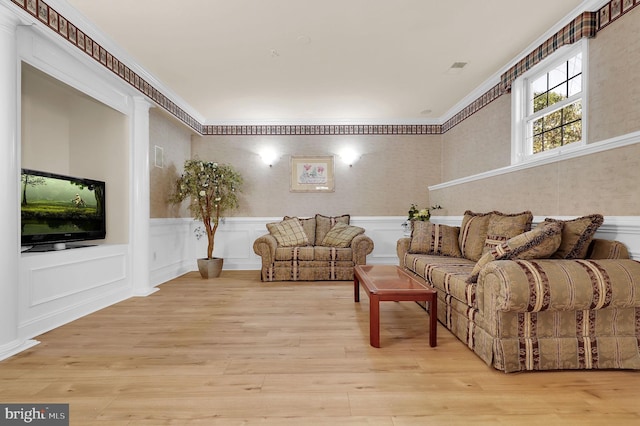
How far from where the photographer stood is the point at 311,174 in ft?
19.3

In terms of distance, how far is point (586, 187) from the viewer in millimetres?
2598

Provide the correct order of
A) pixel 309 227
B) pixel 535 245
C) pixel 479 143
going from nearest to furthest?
pixel 535 245
pixel 479 143
pixel 309 227

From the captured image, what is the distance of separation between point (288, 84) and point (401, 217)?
120 inches

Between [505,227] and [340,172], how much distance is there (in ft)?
10.7

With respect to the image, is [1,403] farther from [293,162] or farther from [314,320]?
[293,162]

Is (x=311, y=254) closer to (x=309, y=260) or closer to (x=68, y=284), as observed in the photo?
(x=309, y=260)

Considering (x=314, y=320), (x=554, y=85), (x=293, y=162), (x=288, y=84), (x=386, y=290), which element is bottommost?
(x=314, y=320)

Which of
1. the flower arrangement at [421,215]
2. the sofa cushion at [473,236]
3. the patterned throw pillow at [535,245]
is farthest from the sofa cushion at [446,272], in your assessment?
the flower arrangement at [421,215]

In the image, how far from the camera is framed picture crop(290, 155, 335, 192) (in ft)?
19.3

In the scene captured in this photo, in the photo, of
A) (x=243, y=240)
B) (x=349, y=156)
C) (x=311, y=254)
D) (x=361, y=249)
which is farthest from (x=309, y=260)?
(x=349, y=156)

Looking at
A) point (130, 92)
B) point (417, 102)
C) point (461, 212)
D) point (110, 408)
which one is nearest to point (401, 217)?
point (461, 212)

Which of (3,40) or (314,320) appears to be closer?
(3,40)

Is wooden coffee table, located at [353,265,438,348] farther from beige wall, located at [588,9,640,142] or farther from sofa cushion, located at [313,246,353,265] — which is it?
sofa cushion, located at [313,246,353,265]

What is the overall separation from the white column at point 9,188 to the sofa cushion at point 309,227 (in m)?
A: 3.64
